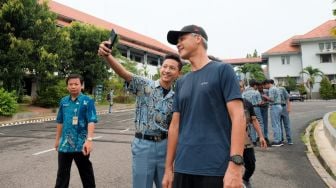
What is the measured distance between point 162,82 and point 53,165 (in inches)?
180

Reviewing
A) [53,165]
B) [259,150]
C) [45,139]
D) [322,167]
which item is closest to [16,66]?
[45,139]

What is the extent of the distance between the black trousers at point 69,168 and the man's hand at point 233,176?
273 centimetres

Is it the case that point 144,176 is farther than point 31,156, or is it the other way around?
point 31,156

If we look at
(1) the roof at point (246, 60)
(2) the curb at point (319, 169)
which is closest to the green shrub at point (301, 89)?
(1) the roof at point (246, 60)

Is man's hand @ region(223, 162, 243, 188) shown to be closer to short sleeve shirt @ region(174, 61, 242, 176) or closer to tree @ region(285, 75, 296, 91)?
short sleeve shirt @ region(174, 61, 242, 176)

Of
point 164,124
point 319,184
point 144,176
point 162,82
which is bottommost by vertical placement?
point 319,184

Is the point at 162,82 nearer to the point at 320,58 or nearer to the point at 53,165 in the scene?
the point at 53,165

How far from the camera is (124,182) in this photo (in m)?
5.63

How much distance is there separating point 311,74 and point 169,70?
153ft

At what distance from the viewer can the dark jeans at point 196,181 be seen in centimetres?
226

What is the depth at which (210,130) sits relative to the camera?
7.62 ft

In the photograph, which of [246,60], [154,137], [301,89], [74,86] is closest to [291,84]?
[301,89]

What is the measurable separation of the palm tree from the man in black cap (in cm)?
4661

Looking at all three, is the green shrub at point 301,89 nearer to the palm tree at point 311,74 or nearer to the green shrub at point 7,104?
the palm tree at point 311,74
